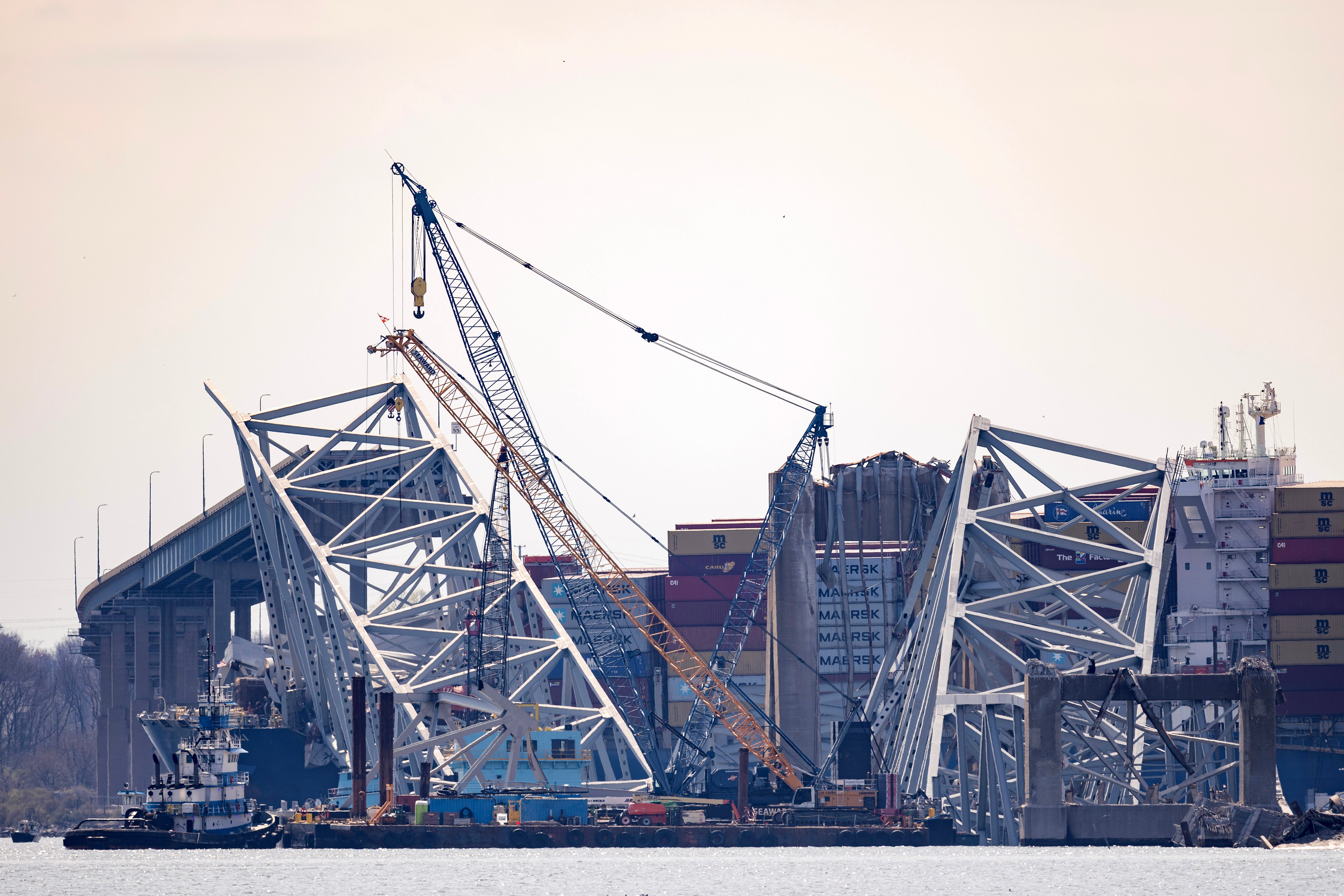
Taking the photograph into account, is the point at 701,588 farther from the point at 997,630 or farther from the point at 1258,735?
the point at 1258,735

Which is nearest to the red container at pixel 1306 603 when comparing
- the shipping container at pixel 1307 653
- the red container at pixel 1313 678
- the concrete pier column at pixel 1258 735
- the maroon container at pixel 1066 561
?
the shipping container at pixel 1307 653

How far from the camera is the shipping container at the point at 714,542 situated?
135625mm

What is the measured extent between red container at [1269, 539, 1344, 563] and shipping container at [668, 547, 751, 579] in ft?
110

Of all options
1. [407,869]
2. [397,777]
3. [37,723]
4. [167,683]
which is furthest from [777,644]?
[37,723]

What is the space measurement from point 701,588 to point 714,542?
10.7 ft

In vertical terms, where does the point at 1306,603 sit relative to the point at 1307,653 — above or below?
above

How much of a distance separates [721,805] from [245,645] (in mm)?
38642

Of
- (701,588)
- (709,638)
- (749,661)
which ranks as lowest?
(749,661)

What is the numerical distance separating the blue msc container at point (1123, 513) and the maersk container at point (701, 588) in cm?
2034

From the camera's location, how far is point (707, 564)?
135500 mm

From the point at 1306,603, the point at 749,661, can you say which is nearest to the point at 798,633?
the point at 749,661

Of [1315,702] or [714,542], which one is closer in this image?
[1315,702]

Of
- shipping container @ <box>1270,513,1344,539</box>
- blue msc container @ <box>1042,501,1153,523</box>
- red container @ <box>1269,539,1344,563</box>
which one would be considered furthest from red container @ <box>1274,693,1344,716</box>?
blue msc container @ <box>1042,501,1153,523</box>

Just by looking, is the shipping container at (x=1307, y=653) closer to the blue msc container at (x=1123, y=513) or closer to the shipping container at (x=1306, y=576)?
the shipping container at (x=1306, y=576)
